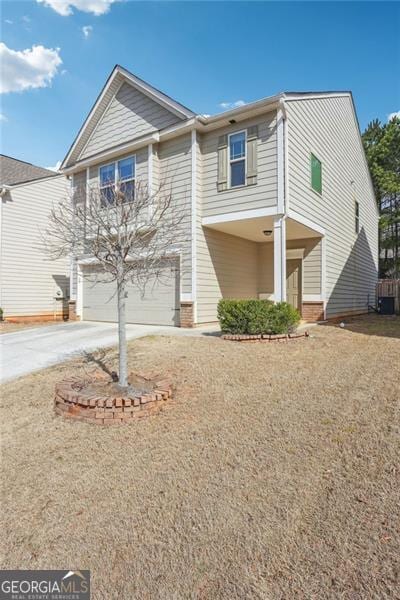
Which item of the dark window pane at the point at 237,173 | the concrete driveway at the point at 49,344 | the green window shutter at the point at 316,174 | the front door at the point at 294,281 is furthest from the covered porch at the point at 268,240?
the concrete driveway at the point at 49,344

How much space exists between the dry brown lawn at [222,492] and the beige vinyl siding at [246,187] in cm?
604

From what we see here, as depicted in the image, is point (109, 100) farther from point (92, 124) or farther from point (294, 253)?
point (294, 253)

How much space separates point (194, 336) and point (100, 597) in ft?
21.2

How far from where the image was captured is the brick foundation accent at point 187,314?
1026 cm

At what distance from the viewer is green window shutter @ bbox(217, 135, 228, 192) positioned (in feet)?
33.2

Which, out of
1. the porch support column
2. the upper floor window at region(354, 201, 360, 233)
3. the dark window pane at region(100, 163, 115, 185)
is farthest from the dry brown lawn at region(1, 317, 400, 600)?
the upper floor window at region(354, 201, 360, 233)

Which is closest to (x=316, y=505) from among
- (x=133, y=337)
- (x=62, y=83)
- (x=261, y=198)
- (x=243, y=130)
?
(x=133, y=337)

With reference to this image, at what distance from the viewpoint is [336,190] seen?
13141 millimetres

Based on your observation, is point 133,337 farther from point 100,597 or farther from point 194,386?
point 100,597

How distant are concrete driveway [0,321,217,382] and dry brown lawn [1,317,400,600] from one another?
75.6 inches

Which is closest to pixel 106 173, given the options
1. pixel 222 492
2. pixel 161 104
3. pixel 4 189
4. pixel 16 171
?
pixel 161 104

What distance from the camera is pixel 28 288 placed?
51.0 ft

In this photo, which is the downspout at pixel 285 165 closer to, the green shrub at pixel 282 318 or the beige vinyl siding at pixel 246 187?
the beige vinyl siding at pixel 246 187


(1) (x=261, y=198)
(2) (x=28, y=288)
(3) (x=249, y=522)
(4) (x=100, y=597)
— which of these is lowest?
(4) (x=100, y=597)
